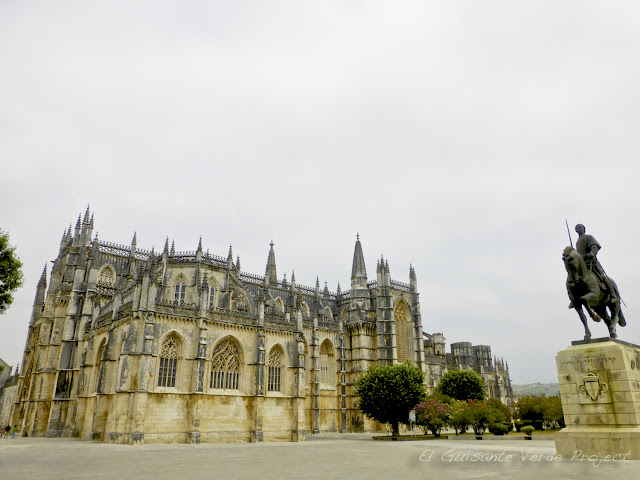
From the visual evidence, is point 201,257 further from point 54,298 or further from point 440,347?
point 440,347

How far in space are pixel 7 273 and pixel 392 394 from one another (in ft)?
93.3

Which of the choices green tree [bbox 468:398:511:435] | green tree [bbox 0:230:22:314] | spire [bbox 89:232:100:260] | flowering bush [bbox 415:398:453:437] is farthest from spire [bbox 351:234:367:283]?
green tree [bbox 0:230:22:314]

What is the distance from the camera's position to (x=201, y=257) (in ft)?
147

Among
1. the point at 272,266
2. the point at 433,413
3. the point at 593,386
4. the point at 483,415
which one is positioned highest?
the point at 272,266

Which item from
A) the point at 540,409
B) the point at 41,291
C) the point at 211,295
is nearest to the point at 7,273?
the point at 211,295

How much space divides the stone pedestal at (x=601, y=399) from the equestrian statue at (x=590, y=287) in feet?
2.73

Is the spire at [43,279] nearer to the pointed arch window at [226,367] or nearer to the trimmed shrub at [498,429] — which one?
the pointed arch window at [226,367]

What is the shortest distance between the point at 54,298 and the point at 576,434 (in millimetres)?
46098

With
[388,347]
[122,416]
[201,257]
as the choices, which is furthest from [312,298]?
[122,416]

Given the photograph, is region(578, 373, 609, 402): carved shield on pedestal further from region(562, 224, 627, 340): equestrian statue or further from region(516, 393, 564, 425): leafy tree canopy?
region(516, 393, 564, 425): leafy tree canopy

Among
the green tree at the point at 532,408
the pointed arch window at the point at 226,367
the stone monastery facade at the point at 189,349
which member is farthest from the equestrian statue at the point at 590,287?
the green tree at the point at 532,408

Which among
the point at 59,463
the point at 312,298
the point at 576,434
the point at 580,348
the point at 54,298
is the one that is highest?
the point at 312,298

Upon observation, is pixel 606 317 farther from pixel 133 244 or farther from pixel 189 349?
pixel 133 244

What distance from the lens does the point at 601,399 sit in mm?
13031
